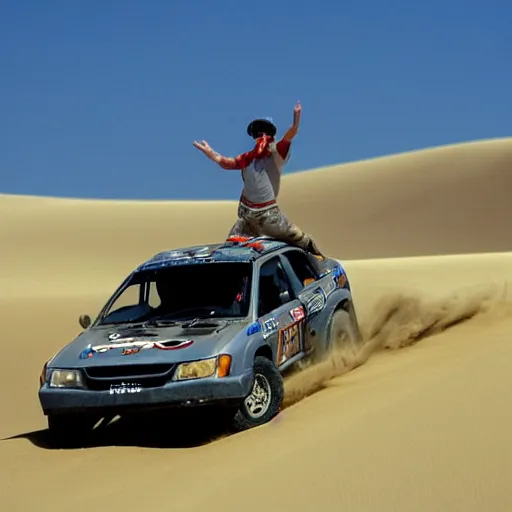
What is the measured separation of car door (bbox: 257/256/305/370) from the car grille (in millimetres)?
976

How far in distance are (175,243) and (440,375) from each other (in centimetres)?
5214

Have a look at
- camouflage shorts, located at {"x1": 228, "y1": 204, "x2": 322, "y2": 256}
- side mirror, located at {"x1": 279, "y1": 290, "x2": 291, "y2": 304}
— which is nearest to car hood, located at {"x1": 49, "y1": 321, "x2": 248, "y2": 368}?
side mirror, located at {"x1": 279, "y1": 290, "x2": 291, "y2": 304}

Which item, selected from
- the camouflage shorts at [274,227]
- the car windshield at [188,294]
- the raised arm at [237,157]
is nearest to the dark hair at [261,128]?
the raised arm at [237,157]

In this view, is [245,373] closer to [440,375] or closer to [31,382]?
[440,375]

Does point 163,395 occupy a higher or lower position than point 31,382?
higher

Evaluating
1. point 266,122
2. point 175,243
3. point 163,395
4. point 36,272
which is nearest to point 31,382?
point 266,122

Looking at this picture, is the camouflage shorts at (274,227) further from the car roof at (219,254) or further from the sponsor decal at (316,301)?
the sponsor decal at (316,301)

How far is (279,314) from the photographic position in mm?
8672

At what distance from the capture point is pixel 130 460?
7105mm

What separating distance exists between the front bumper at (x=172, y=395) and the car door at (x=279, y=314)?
0.76 metres

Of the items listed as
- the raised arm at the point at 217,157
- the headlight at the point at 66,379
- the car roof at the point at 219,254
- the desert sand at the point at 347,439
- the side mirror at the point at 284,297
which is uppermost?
the raised arm at the point at 217,157

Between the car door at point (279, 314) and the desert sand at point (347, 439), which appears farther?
the car door at point (279, 314)

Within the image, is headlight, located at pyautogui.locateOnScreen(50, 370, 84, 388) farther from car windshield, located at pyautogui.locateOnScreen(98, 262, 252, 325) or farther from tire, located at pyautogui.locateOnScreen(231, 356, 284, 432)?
tire, located at pyautogui.locateOnScreen(231, 356, 284, 432)

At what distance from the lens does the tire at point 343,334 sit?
31.6ft
